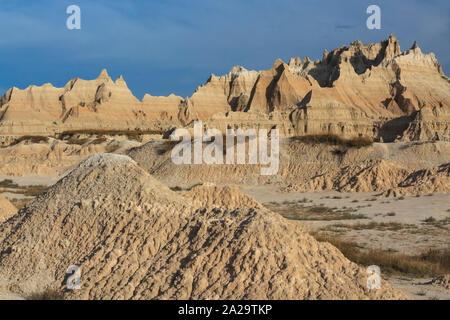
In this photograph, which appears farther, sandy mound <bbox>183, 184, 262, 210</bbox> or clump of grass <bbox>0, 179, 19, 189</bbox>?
clump of grass <bbox>0, 179, 19, 189</bbox>

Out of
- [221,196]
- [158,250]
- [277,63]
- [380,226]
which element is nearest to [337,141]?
[380,226]

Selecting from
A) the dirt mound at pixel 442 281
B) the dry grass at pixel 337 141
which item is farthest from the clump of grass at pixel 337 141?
the dirt mound at pixel 442 281

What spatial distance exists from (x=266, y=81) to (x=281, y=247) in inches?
3858

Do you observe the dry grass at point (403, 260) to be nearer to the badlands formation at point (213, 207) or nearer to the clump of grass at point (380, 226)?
the badlands formation at point (213, 207)

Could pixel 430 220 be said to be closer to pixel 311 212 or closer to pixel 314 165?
pixel 311 212

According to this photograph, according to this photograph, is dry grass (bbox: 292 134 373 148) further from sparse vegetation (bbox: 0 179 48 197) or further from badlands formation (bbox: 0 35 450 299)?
sparse vegetation (bbox: 0 179 48 197)

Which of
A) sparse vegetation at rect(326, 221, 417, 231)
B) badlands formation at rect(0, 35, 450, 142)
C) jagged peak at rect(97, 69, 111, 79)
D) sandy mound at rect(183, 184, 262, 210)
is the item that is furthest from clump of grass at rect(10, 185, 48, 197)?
jagged peak at rect(97, 69, 111, 79)

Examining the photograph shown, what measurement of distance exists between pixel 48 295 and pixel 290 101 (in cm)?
9020

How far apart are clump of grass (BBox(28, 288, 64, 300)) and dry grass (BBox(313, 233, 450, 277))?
700 centimetres

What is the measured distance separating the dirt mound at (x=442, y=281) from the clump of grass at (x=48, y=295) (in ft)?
24.0

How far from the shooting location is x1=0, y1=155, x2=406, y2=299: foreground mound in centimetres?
768

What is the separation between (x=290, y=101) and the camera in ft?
314

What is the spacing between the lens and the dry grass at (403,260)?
10977mm
